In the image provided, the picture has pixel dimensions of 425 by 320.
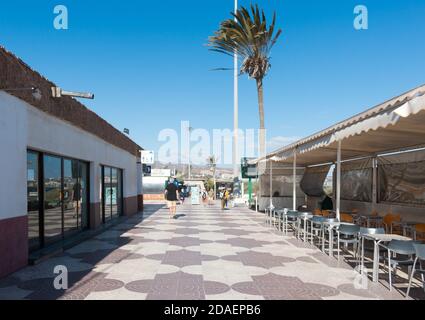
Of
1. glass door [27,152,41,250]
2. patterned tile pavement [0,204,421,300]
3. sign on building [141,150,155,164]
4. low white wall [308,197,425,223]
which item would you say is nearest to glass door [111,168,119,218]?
sign on building [141,150,155,164]

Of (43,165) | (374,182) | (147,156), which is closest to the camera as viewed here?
(43,165)

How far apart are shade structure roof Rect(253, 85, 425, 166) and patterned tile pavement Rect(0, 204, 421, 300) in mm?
2509

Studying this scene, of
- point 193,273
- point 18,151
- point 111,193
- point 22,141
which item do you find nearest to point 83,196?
point 111,193

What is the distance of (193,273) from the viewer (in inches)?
271

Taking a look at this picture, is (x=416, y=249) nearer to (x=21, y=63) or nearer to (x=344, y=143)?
(x=344, y=143)

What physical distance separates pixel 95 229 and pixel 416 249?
970 cm

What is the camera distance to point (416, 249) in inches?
201

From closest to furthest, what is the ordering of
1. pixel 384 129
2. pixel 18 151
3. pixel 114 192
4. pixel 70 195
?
pixel 18 151, pixel 384 129, pixel 70 195, pixel 114 192

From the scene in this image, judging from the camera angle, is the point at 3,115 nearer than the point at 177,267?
Yes

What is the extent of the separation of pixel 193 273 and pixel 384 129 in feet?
14.5

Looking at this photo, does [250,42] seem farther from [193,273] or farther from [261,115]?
[193,273]

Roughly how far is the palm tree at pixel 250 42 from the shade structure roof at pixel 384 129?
10.9 m

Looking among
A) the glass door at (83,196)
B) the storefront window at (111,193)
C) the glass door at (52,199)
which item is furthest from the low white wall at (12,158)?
the storefront window at (111,193)
